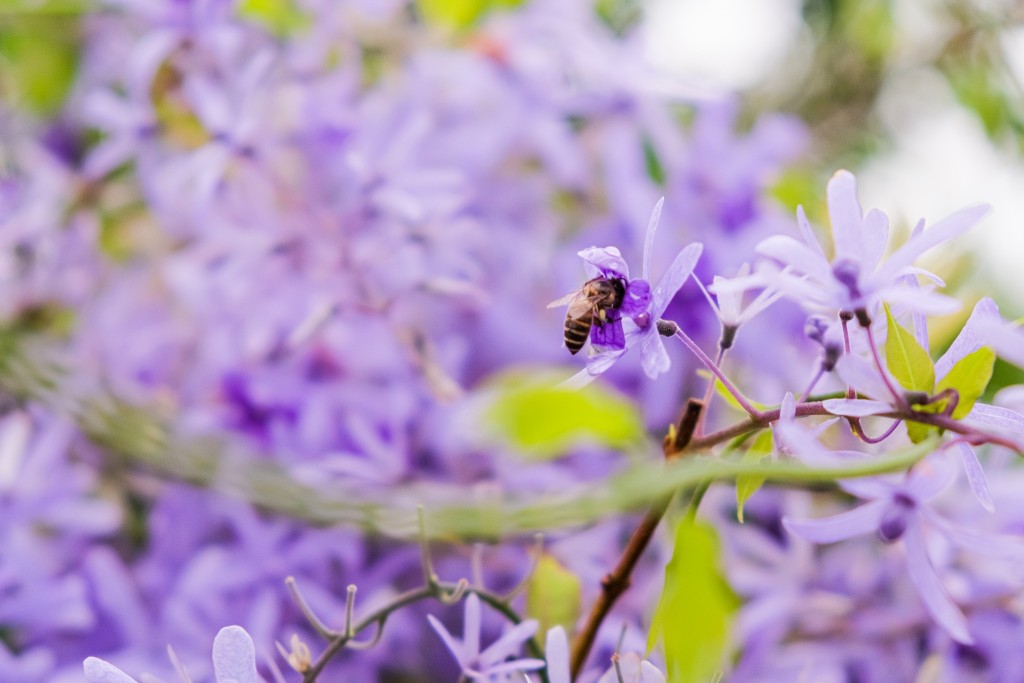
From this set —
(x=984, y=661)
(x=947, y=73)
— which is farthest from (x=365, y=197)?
(x=947, y=73)

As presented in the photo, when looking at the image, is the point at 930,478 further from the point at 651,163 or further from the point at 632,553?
the point at 651,163

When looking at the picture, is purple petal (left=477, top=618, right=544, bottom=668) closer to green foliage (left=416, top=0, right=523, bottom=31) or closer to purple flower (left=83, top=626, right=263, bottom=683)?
purple flower (left=83, top=626, right=263, bottom=683)

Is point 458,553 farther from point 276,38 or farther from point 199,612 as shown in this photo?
point 276,38

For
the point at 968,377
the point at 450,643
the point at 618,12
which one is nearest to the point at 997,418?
the point at 968,377

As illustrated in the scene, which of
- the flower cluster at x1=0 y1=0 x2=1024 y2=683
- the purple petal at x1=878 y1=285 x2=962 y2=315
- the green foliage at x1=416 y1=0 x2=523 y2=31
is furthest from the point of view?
the green foliage at x1=416 y1=0 x2=523 y2=31

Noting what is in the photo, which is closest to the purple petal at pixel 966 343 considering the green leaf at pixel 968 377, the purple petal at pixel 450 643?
the green leaf at pixel 968 377

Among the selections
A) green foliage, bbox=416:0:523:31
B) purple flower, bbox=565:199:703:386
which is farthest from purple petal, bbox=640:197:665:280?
green foliage, bbox=416:0:523:31
